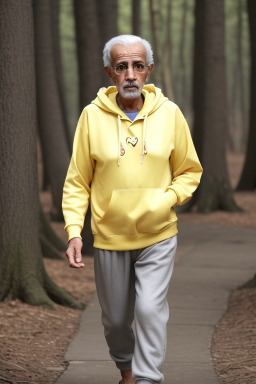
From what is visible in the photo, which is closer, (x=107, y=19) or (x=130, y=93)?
(x=130, y=93)

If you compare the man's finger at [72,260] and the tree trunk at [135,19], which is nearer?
the man's finger at [72,260]

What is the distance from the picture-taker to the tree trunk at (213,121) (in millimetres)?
17125

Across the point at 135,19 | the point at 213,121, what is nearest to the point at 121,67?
the point at 213,121

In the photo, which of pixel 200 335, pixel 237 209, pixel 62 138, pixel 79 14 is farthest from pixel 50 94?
pixel 200 335

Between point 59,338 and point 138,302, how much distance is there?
267 centimetres

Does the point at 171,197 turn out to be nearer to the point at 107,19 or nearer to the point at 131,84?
the point at 131,84

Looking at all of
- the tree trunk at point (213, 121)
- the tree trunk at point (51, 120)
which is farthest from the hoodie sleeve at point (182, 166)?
the tree trunk at point (213, 121)

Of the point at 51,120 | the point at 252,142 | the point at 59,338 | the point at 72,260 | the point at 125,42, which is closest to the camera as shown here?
the point at 72,260

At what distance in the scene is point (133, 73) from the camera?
436 centimetres

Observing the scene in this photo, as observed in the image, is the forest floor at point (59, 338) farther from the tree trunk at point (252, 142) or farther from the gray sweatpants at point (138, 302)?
the tree trunk at point (252, 142)

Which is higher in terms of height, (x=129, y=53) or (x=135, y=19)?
(x=129, y=53)

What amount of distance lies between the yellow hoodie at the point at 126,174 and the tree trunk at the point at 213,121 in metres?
12.7

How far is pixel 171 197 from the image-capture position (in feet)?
14.6

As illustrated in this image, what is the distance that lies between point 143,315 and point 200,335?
8.72ft
